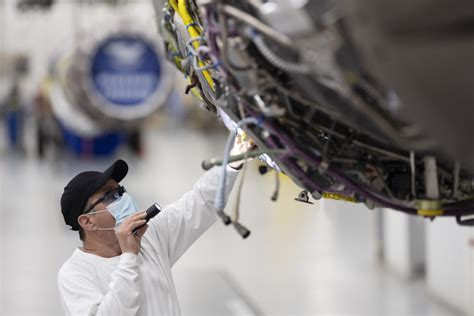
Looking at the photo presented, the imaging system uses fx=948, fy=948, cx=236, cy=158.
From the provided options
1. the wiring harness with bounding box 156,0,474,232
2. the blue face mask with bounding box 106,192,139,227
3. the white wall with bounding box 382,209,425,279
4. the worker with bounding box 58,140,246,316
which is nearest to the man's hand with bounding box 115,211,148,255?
the worker with bounding box 58,140,246,316

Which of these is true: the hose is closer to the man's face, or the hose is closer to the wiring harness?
the wiring harness

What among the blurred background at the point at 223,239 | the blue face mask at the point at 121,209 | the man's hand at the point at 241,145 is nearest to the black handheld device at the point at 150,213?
the blue face mask at the point at 121,209

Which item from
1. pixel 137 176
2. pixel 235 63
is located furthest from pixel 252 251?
pixel 235 63

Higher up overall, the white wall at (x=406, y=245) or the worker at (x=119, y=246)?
the worker at (x=119, y=246)

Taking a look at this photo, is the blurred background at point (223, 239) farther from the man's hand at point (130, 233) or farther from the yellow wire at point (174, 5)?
the yellow wire at point (174, 5)

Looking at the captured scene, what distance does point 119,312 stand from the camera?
113 inches

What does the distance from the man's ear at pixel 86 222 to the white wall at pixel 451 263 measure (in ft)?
13.5

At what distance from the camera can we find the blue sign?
32.7 feet

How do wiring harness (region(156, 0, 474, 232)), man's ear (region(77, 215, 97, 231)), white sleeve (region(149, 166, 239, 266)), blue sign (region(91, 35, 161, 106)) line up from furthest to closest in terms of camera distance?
blue sign (region(91, 35, 161, 106)), white sleeve (region(149, 166, 239, 266)), man's ear (region(77, 215, 97, 231)), wiring harness (region(156, 0, 474, 232))

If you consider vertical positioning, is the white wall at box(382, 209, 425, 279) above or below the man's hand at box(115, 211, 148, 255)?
below

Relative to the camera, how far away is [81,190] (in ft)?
10.3

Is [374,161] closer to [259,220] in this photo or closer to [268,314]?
[268,314]

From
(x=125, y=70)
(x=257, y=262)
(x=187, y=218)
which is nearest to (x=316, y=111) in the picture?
(x=187, y=218)

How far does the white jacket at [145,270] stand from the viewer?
9.52 ft
